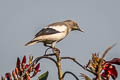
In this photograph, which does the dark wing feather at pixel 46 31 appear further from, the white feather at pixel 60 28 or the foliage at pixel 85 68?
the foliage at pixel 85 68

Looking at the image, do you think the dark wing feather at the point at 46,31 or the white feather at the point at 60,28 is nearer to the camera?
the dark wing feather at the point at 46,31

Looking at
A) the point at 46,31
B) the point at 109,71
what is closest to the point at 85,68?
the point at 109,71

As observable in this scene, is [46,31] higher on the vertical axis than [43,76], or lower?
higher

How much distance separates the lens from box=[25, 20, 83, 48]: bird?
6.21 meters

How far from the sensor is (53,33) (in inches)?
271

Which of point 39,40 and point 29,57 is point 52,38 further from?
point 29,57

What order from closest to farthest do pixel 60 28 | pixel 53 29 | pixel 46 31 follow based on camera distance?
1. pixel 46 31
2. pixel 53 29
3. pixel 60 28

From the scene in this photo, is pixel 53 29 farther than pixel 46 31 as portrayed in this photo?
Yes

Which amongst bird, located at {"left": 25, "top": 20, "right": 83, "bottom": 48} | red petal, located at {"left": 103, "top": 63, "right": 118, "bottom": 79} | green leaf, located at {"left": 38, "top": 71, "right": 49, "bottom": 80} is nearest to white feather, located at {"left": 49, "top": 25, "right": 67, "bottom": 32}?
bird, located at {"left": 25, "top": 20, "right": 83, "bottom": 48}

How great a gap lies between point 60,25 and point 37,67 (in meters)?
4.22

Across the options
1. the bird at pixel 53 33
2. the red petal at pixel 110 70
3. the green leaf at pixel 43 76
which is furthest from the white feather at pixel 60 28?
the red petal at pixel 110 70

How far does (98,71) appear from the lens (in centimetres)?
229

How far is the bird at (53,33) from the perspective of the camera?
20.4 ft

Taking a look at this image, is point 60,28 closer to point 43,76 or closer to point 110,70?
point 43,76
